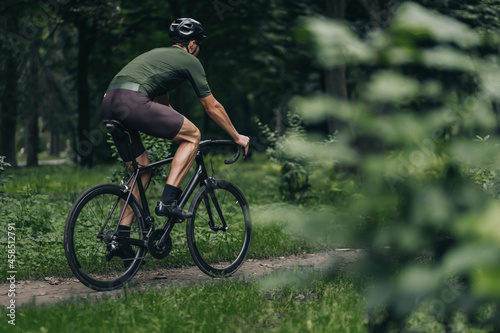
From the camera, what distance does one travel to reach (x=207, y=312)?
355cm

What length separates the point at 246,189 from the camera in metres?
12.3

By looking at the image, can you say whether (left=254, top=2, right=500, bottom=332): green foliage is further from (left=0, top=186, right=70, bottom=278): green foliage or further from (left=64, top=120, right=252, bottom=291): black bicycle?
(left=0, top=186, right=70, bottom=278): green foliage

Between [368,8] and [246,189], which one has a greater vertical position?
[368,8]

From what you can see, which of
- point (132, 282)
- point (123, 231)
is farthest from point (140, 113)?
point (132, 282)

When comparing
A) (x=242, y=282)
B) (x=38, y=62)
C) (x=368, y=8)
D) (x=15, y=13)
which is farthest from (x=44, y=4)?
(x=38, y=62)

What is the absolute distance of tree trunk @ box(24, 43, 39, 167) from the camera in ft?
75.0

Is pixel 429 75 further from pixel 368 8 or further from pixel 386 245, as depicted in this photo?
pixel 368 8

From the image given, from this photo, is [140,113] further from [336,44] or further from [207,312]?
[336,44]

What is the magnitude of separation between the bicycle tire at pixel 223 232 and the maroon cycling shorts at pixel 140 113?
2.34 ft

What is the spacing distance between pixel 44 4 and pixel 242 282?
31.9 feet

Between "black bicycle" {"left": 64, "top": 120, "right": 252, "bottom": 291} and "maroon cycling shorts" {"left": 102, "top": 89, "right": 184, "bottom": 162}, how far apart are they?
0.29ft

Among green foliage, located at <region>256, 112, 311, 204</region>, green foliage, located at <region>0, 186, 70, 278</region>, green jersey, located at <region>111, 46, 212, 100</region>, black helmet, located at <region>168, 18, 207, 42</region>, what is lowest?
green foliage, located at <region>256, 112, 311, 204</region>


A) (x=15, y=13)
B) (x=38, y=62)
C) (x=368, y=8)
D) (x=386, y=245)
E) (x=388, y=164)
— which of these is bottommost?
(x=38, y=62)

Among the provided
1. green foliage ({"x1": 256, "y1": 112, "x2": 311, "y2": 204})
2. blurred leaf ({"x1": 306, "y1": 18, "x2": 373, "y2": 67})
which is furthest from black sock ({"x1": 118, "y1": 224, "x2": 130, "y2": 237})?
green foliage ({"x1": 256, "y1": 112, "x2": 311, "y2": 204})
